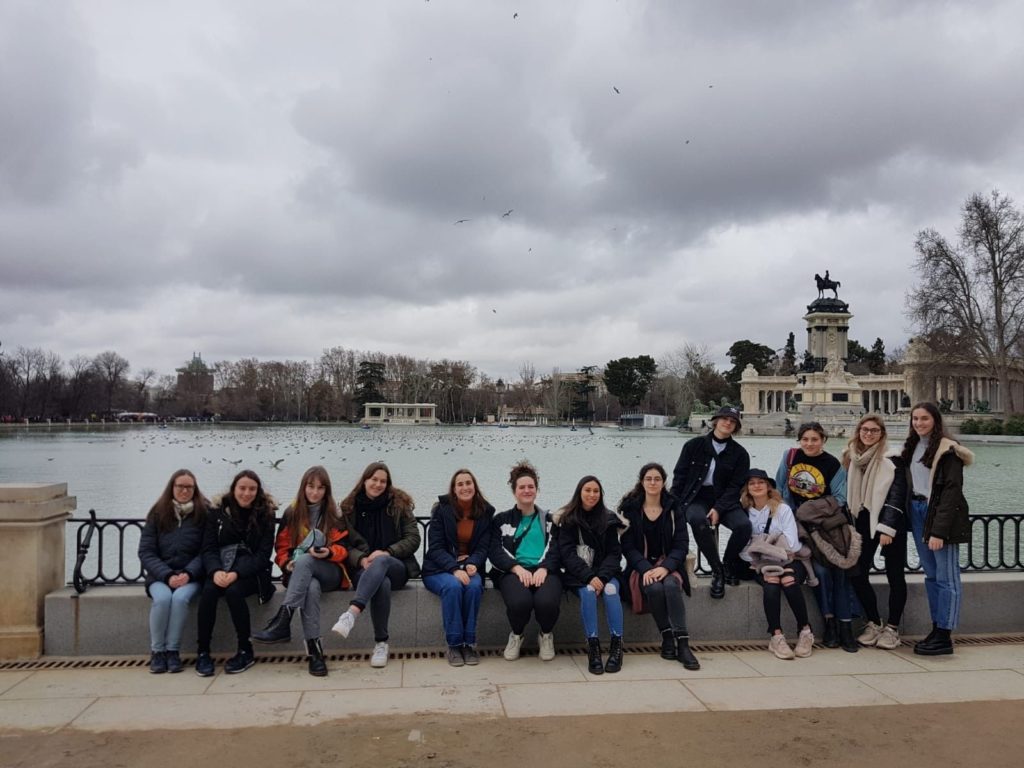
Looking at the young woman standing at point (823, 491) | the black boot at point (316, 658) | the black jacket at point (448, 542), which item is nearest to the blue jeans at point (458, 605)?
the black jacket at point (448, 542)

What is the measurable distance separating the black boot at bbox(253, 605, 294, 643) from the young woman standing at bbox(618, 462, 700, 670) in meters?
2.60

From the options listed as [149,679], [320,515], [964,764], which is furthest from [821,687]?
[149,679]

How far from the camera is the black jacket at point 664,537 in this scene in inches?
242

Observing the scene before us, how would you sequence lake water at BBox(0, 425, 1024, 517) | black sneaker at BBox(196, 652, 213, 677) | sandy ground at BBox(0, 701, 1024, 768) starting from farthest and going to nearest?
lake water at BBox(0, 425, 1024, 517), black sneaker at BBox(196, 652, 213, 677), sandy ground at BBox(0, 701, 1024, 768)

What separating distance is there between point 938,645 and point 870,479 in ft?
4.39

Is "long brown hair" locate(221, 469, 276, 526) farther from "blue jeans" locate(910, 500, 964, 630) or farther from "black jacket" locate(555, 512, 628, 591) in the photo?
Answer: "blue jeans" locate(910, 500, 964, 630)

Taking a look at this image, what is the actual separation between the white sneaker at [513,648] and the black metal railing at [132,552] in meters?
1.18

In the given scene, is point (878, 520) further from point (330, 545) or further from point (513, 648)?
point (330, 545)

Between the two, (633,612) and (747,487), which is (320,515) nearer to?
(633,612)

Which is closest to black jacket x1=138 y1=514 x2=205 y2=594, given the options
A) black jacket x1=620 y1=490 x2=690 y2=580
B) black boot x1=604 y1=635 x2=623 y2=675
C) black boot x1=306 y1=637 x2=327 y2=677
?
black boot x1=306 y1=637 x2=327 y2=677

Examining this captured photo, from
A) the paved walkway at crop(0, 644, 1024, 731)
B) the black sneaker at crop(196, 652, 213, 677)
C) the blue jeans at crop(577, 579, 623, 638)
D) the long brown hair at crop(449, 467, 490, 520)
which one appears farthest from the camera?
the long brown hair at crop(449, 467, 490, 520)

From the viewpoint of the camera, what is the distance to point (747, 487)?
21.3 feet

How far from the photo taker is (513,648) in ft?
19.4

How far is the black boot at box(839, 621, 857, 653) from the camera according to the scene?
618 centimetres
